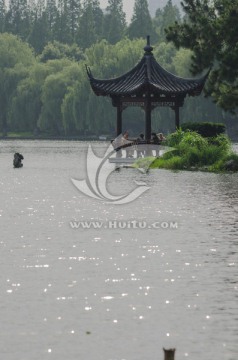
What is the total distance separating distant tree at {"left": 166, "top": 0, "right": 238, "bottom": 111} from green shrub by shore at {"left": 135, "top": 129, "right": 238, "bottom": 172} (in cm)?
319

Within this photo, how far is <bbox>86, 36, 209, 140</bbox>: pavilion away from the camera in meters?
58.5

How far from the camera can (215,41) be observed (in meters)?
54.3

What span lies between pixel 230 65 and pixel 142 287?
122 ft

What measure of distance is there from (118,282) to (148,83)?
4405 cm

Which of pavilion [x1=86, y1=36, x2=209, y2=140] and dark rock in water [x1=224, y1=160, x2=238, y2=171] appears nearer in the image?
dark rock in water [x1=224, y1=160, x2=238, y2=171]

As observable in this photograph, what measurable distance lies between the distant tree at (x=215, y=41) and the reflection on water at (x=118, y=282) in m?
23.5

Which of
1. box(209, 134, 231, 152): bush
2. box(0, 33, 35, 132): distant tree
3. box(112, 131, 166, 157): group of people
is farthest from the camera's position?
box(0, 33, 35, 132): distant tree

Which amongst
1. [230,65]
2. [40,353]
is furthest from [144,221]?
[230,65]

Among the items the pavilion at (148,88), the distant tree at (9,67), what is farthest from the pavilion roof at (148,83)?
the distant tree at (9,67)

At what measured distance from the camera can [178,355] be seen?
10.1m

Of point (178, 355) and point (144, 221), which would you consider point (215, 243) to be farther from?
point (178, 355)

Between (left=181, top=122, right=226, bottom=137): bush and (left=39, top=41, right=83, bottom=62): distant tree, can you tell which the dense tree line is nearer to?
→ (left=39, top=41, right=83, bottom=62): distant tree

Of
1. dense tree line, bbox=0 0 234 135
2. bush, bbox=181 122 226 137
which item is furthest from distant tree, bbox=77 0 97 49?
bush, bbox=181 122 226 137
